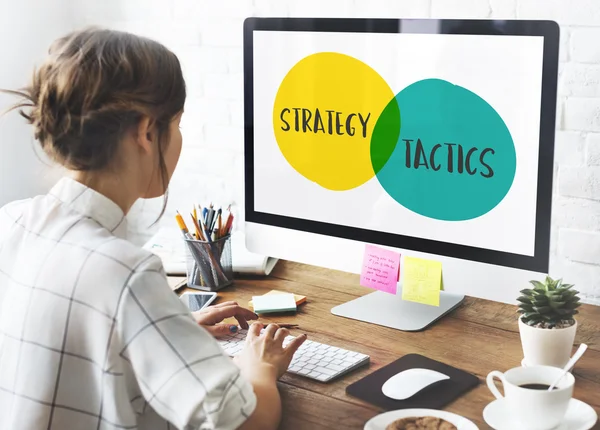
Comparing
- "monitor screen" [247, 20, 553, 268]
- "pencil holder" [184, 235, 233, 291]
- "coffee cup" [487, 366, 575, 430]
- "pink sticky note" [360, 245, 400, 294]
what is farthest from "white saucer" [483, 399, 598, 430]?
"pencil holder" [184, 235, 233, 291]

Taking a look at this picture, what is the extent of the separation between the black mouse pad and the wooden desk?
0.01m

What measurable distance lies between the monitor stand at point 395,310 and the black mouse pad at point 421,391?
15cm

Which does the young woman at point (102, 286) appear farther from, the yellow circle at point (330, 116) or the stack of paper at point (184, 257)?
the stack of paper at point (184, 257)

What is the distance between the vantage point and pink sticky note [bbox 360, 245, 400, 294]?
4.66ft

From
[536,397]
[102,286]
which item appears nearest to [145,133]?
[102,286]

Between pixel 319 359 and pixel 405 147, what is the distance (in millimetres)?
381

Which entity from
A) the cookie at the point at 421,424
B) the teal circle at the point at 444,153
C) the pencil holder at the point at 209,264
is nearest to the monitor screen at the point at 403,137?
the teal circle at the point at 444,153

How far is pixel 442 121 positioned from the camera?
4.29 ft

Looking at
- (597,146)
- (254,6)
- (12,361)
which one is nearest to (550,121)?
(597,146)

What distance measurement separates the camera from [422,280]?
1391 mm

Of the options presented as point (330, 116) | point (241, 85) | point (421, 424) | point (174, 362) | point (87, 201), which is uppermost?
point (241, 85)

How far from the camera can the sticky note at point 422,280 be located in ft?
4.50

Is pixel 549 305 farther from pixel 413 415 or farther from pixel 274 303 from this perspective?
pixel 274 303

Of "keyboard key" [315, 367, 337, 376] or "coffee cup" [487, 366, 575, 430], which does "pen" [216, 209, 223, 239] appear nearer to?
"keyboard key" [315, 367, 337, 376]
